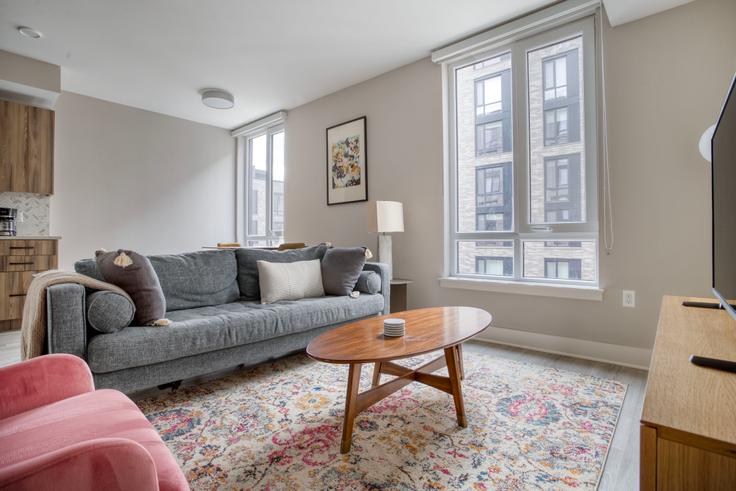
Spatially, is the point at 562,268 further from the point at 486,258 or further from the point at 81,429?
the point at 81,429

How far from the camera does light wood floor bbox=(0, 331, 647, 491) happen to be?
4.40 feet

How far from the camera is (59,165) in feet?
13.7

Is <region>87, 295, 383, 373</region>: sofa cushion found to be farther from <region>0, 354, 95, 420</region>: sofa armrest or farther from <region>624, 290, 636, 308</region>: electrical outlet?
<region>624, 290, 636, 308</region>: electrical outlet

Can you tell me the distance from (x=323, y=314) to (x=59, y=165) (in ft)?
12.7

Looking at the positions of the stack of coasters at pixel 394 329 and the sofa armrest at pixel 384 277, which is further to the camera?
the sofa armrest at pixel 384 277

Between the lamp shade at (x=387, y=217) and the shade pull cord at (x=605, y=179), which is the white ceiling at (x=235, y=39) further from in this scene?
the lamp shade at (x=387, y=217)

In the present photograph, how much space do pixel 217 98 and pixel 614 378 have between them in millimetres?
4569

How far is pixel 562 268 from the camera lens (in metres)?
2.83

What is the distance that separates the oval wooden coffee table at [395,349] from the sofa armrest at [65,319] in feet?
3.46

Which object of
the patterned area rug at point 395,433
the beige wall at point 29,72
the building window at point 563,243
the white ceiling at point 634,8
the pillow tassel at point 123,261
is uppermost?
the beige wall at point 29,72

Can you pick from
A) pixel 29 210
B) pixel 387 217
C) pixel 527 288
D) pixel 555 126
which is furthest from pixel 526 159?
pixel 29 210

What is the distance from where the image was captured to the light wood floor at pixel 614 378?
134 cm

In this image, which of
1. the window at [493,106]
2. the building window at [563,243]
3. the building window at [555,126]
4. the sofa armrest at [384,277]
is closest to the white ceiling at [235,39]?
the window at [493,106]

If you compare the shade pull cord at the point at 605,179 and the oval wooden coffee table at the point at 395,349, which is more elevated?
the shade pull cord at the point at 605,179
